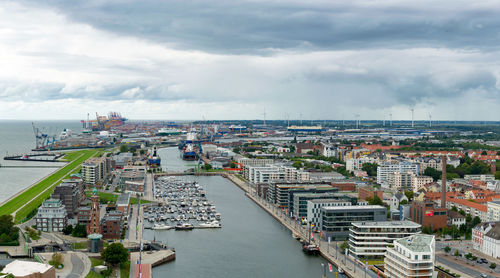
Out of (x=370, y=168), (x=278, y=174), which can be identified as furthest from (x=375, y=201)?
(x=370, y=168)

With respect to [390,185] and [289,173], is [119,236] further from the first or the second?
[390,185]

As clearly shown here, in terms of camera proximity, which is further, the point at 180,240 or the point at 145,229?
the point at 145,229

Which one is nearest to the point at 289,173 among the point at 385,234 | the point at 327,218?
the point at 327,218

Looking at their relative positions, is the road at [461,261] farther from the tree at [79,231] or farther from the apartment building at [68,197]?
the apartment building at [68,197]

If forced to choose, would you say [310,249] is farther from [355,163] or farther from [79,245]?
[355,163]

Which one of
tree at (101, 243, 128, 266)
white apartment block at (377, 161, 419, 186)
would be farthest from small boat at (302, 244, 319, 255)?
white apartment block at (377, 161, 419, 186)
